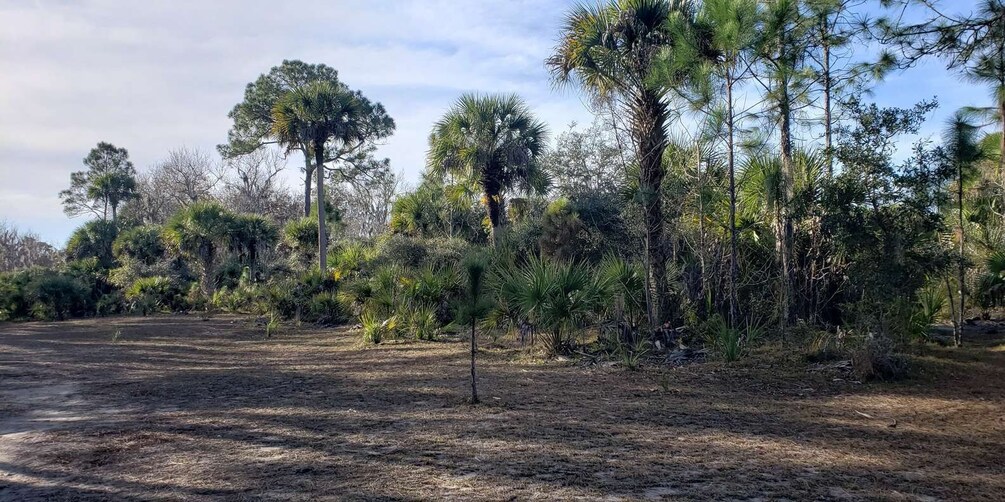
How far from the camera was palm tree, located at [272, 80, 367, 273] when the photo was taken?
26.8 m

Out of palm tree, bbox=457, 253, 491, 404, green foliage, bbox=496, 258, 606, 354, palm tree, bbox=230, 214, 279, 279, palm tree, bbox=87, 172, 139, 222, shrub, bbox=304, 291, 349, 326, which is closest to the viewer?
palm tree, bbox=457, 253, 491, 404

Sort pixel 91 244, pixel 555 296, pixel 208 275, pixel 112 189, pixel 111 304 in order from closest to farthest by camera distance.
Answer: pixel 555 296 < pixel 111 304 < pixel 208 275 < pixel 91 244 < pixel 112 189

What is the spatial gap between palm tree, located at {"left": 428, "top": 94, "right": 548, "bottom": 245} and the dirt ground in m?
11.3

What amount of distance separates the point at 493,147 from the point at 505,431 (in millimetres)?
16635

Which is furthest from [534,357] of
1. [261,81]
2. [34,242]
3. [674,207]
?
[34,242]

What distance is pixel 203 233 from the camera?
28078 millimetres

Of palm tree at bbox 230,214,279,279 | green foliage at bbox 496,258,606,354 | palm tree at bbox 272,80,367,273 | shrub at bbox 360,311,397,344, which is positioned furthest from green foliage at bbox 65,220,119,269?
green foliage at bbox 496,258,606,354

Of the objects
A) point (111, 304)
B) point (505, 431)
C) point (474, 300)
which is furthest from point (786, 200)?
point (111, 304)

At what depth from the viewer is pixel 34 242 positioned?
5256cm

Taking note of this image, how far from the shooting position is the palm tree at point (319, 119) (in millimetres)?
26797

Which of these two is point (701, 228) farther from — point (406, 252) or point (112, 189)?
point (112, 189)

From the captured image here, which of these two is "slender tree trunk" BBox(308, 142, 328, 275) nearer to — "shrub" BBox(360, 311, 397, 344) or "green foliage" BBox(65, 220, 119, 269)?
"shrub" BBox(360, 311, 397, 344)

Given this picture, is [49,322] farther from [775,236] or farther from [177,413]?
[775,236]

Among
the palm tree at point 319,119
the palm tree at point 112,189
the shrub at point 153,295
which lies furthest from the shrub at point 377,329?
the palm tree at point 112,189
